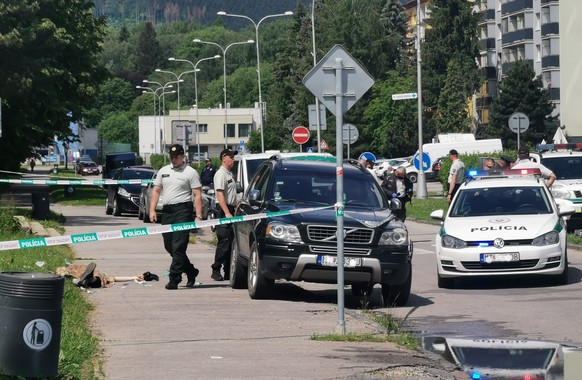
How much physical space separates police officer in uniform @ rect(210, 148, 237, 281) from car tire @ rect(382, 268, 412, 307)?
3.10m

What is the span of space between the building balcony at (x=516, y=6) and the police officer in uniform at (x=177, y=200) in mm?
99421

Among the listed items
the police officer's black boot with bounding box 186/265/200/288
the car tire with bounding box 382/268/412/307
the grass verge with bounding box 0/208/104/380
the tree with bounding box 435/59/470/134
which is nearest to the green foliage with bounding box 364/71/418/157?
the tree with bounding box 435/59/470/134

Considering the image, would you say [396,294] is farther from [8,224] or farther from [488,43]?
[488,43]

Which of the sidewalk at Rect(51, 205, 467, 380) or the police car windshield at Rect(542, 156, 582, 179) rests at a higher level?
the police car windshield at Rect(542, 156, 582, 179)

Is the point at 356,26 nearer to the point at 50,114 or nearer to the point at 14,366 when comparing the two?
the point at 50,114

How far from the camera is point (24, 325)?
29.6 feet

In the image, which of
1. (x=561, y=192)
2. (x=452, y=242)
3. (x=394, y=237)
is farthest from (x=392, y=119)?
(x=394, y=237)

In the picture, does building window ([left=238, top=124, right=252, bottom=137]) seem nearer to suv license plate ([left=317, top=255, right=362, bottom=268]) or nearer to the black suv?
the black suv

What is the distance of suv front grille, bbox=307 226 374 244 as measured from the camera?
1566 centimetres

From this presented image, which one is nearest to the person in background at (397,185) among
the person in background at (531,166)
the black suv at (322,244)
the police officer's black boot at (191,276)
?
the person in background at (531,166)

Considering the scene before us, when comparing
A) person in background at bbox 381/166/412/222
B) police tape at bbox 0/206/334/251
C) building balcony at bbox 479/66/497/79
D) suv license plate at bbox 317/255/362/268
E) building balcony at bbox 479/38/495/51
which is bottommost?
suv license plate at bbox 317/255/362/268

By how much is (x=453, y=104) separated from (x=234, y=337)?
9814cm

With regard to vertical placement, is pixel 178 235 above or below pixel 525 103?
below

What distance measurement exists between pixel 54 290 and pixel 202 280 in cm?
1021
